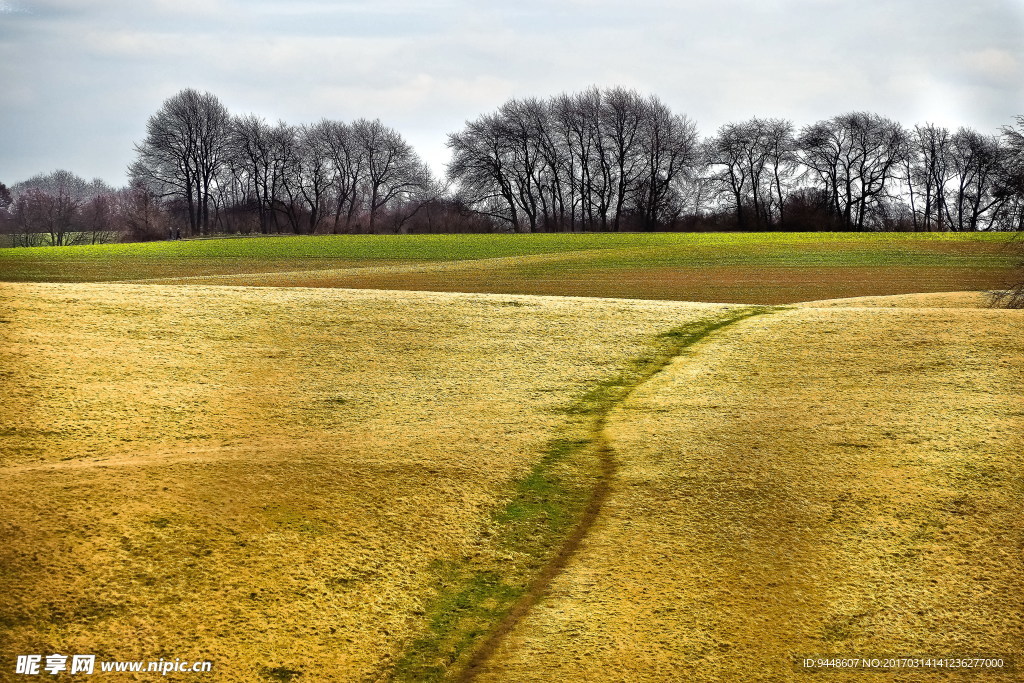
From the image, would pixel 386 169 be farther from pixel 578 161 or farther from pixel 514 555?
pixel 514 555

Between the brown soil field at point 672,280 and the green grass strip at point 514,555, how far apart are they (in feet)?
51.7

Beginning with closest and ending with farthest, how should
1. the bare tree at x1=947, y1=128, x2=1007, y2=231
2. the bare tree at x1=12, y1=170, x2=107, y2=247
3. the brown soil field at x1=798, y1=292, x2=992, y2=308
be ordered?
the brown soil field at x1=798, y1=292, x2=992, y2=308 → the bare tree at x1=12, y1=170, x2=107, y2=247 → the bare tree at x1=947, y1=128, x2=1007, y2=231

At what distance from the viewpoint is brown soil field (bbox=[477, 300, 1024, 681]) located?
451 cm

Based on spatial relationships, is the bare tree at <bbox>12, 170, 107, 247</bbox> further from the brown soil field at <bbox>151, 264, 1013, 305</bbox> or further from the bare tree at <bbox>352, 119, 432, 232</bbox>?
the bare tree at <bbox>352, 119, 432, 232</bbox>

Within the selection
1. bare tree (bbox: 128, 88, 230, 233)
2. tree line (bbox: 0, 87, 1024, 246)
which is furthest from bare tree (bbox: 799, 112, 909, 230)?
bare tree (bbox: 128, 88, 230, 233)

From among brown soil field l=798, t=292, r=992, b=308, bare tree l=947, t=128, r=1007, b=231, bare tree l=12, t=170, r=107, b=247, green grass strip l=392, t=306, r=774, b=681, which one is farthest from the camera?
bare tree l=947, t=128, r=1007, b=231

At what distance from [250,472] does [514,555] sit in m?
2.08

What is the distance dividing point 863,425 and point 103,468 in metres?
6.35

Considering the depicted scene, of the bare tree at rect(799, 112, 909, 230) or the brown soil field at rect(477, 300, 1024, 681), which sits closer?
the brown soil field at rect(477, 300, 1024, 681)

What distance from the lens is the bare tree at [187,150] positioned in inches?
2464

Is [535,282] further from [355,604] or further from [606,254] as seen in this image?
[355,604]

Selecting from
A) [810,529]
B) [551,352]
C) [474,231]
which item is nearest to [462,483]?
[810,529]

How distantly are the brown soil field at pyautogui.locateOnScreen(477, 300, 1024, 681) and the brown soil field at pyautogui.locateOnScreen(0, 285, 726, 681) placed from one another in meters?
0.89

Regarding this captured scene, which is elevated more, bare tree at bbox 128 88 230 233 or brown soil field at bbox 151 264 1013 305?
bare tree at bbox 128 88 230 233
